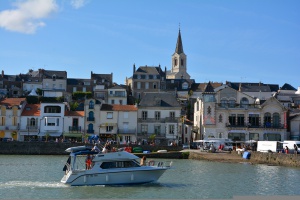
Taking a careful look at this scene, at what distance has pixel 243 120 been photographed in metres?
80.1

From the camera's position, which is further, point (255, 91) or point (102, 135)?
point (255, 91)

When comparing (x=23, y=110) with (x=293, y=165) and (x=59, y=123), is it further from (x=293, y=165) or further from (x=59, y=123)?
(x=293, y=165)

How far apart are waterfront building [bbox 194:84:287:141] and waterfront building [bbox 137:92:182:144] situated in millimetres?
4185

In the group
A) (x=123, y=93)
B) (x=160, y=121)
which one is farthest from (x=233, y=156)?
(x=123, y=93)

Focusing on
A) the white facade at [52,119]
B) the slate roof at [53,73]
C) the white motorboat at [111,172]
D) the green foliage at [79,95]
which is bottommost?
the white motorboat at [111,172]

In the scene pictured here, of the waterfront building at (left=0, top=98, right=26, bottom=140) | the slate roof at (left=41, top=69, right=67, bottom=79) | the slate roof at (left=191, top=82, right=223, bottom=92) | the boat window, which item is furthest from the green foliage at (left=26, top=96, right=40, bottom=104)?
the boat window

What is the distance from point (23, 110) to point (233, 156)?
33459 millimetres

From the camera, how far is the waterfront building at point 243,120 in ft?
259

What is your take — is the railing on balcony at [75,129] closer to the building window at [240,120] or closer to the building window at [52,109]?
the building window at [52,109]

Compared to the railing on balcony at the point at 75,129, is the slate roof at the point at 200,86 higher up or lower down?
higher up

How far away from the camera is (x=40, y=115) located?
78.1 metres

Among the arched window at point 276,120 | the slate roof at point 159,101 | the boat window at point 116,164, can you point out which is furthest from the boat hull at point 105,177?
the arched window at point 276,120

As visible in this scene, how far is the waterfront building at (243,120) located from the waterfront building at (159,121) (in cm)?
419

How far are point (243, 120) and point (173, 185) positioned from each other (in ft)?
147
